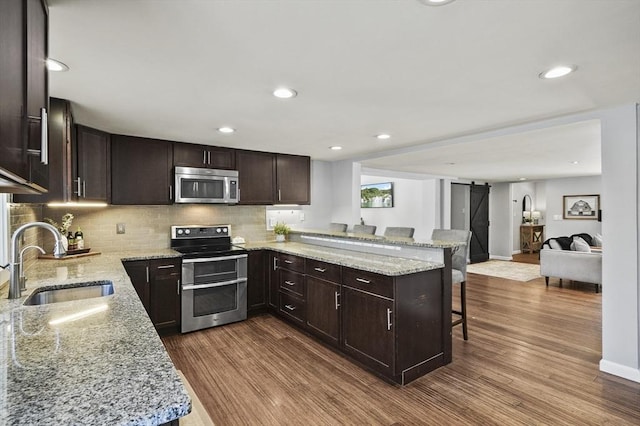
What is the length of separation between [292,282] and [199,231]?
1.47 m

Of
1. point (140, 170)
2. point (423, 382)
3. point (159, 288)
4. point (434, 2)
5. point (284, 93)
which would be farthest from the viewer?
point (140, 170)

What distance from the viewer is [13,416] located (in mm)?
766

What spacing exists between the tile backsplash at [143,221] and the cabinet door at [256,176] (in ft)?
1.15

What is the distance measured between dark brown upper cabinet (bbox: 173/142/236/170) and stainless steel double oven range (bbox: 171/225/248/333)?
2.71 ft

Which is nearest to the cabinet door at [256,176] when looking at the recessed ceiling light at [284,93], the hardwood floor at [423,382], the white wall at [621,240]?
the hardwood floor at [423,382]

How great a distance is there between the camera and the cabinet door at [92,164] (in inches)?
122

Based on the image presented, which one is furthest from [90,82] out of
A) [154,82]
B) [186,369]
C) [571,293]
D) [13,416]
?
[571,293]

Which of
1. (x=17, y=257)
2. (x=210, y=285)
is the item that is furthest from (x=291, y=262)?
(x=17, y=257)

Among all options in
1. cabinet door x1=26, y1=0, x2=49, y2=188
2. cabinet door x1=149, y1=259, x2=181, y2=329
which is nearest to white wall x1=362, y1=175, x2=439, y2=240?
cabinet door x1=149, y1=259, x2=181, y2=329

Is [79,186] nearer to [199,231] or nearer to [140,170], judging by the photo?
[140,170]

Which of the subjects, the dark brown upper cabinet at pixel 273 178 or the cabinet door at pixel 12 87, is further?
the dark brown upper cabinet at pixel 273 178

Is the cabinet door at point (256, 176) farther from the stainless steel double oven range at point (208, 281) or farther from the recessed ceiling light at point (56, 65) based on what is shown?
the recessed ceiling light at point (56, 65)

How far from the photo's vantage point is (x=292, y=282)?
3.87 meters

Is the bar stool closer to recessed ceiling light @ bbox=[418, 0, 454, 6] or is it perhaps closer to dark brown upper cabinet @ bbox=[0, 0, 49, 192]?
recessed ceiling light @ bbox=[418, 0, 454, 6]
